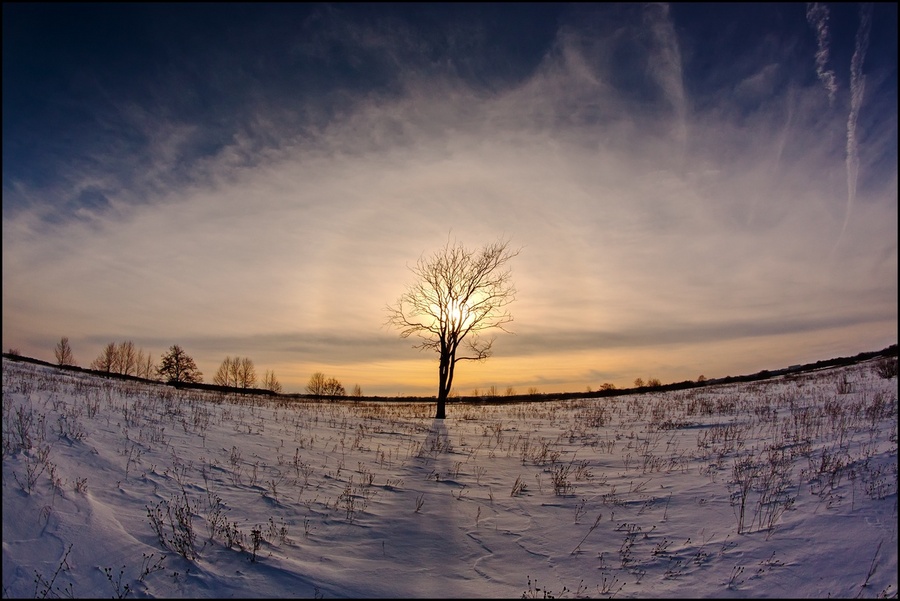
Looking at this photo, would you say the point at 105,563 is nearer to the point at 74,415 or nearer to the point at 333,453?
the point at 333,453

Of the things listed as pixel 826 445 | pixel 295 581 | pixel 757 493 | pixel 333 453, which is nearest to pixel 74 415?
pixel 333 453

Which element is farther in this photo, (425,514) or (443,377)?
(443,377)

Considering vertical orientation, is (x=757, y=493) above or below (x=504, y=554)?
above

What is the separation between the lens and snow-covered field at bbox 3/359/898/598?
4.71m

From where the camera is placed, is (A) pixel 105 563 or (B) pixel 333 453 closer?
(A) pixel 105 563

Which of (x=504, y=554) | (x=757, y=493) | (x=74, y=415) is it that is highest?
(x=74, y=415)

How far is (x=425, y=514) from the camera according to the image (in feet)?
22.1

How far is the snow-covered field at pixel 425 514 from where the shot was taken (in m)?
4.71

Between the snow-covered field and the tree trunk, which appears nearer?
the snow-covered field

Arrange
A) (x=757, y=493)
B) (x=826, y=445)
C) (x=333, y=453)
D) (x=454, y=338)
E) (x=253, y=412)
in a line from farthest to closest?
(x=454, y=338) → (x=253, y=412) → (x=333, y=453) → (x=826, y=445) → (x=757, y=493)

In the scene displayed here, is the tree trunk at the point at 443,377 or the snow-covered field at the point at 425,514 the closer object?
the snow-covered field at the point at 425,514

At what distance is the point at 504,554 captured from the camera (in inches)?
221

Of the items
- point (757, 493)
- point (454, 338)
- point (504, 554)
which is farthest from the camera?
point (454, 338)

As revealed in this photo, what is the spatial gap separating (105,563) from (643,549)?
639cm
